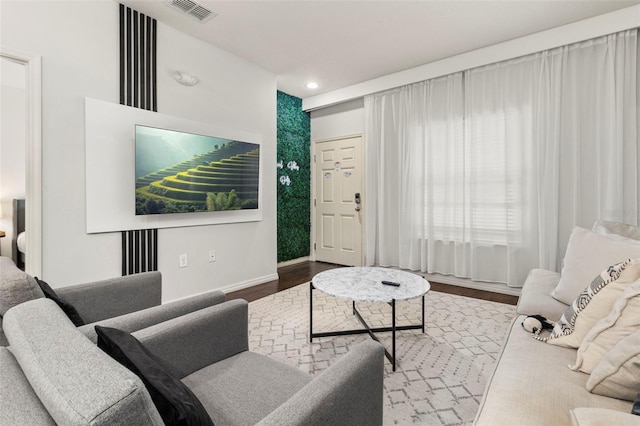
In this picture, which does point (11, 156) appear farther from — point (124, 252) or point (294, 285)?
point (294, 285)

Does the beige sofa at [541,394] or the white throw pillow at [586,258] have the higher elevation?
the white throw pillow at [586,258]

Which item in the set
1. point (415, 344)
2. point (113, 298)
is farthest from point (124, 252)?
point (415, 344)

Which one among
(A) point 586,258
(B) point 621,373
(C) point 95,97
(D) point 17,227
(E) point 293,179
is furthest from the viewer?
(E) point 293,179

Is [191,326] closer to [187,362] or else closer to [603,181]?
[187,362]

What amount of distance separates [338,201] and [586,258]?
12.2ft

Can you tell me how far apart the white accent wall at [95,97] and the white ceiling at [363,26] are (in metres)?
0.29

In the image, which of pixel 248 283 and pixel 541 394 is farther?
pixel 248 283

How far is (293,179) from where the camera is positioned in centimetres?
512

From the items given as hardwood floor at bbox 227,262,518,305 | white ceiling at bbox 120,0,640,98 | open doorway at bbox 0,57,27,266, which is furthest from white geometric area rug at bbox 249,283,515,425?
open doorway at bbox 0,57,27,266

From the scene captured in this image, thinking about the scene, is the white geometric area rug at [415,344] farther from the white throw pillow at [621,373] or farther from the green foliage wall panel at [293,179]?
the green foliage wall panel at [293,179]

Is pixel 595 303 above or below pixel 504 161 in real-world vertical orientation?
below

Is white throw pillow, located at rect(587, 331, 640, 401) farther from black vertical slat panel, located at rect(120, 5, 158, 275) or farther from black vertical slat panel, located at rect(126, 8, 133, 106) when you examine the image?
black vertical slat panel, located at rect(126, 8, 133, 106)

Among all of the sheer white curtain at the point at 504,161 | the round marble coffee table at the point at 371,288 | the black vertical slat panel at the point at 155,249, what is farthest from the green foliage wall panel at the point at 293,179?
the round marble coffee table at the point at 371,288

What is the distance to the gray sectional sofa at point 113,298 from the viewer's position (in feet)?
3.53
